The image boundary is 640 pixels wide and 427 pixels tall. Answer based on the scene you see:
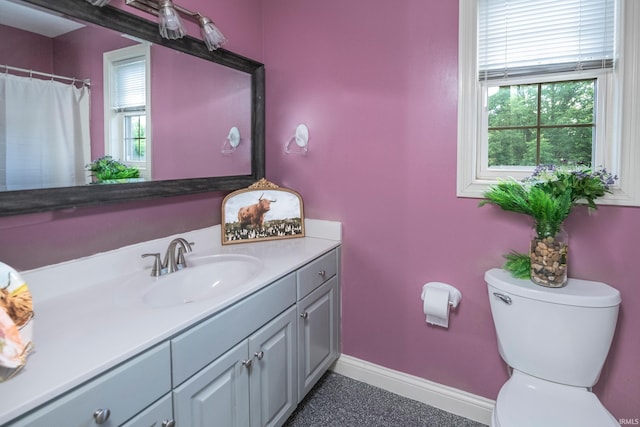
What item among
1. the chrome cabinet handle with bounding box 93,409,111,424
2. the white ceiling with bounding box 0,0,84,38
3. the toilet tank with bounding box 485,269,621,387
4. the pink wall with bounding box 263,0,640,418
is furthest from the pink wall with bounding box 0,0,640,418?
the chrome cabinet handle with bounding box 93,409,111,424

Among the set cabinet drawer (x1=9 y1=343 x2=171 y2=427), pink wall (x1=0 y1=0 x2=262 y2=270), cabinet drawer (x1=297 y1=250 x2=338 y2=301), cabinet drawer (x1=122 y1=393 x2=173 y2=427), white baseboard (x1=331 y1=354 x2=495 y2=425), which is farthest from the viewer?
white baseboard (x1=331 y1=354 x2=495 y2=425)

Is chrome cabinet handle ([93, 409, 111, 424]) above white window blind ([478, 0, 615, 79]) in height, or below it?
below

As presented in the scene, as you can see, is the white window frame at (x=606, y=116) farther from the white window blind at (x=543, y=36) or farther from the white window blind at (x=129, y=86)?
the white window blind at (x=129, y=86)

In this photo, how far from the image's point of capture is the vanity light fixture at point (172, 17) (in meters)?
1.52

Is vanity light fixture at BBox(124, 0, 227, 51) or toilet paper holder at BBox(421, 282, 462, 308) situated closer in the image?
vanity light fixture at BBox(124, 0, 227, 51)

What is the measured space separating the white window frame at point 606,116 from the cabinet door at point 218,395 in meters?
1.22

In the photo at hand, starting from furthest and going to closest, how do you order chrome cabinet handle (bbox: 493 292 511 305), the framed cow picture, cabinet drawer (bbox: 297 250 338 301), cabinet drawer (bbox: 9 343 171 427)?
the framed cow picture, cabinet drawer (bbox: 297 250 338 301), chrome cabinet handle (bbox: 493 292 511 305), cabinet drawer (bbox: 9 343 171 427)

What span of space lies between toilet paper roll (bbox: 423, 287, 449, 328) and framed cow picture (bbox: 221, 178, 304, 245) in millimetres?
769

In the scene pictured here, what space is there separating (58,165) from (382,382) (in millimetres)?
1810

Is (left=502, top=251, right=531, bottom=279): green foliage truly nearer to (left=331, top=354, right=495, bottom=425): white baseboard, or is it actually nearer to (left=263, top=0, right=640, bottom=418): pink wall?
(left=263, top=0, right=640, bottom=418): pink wall

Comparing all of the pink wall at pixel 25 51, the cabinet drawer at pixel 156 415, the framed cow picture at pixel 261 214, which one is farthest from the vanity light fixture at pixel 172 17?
the cabinet drawer at pixel 156 415

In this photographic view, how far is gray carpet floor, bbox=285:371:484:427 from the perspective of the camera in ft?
5.79

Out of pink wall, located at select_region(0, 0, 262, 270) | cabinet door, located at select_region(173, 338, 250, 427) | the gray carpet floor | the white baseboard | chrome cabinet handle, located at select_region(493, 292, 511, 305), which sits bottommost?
the gray carpet floor

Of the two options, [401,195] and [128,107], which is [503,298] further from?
[128,107]
